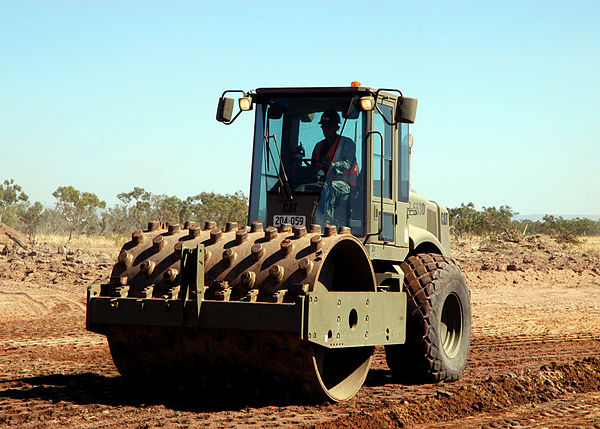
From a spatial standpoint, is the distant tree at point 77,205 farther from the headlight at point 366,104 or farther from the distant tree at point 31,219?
the headlight at point 366,104

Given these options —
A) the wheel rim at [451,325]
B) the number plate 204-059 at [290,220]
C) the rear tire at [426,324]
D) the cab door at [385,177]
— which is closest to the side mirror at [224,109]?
Result: the number plate 204-059 at [290,220]

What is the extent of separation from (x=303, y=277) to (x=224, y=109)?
2.67m

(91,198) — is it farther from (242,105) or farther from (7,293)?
(242,105)

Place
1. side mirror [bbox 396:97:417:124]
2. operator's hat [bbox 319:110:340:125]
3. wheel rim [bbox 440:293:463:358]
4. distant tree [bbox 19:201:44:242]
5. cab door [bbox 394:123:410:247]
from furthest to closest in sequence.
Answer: distant tree [bbox 19:201:44:242] < wheel rim [bbox 440:293:463:358] < cab door [bbox 394:123:410:247] < operator's hat [bbox 319:110:340:125] < side mirror [bbox 396:97:417:124]

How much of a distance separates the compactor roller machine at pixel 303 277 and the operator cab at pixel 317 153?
0.04 ft

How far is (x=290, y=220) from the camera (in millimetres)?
8578

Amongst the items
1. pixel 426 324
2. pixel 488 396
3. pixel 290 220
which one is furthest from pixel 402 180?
pixel 488 396

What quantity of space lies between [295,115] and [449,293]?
2551mm

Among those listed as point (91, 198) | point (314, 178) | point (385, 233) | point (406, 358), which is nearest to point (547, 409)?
point (406, 358)

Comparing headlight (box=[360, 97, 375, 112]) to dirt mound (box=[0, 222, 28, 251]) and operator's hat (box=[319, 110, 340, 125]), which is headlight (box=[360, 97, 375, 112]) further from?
dirt mound (box=[0, 222, 28, 251])

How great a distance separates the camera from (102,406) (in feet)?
23.2

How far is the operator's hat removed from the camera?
340 inches

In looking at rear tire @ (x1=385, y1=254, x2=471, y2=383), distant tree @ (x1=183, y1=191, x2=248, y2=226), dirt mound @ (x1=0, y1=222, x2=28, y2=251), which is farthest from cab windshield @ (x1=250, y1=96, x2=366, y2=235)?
distant tree @ (x1=183, y1=191, x2=248, y2=226)

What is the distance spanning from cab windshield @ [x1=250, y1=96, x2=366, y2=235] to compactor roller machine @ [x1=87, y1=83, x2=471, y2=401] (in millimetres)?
13
